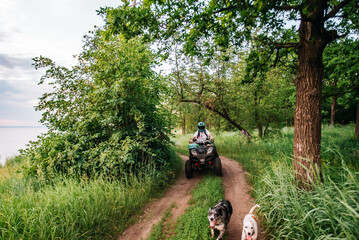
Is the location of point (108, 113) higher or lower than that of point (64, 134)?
higher

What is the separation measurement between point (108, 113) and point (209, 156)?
11.8ft

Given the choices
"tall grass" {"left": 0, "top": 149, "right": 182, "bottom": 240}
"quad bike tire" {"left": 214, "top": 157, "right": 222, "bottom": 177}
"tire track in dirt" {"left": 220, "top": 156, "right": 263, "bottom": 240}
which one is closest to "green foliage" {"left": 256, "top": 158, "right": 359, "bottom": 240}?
"tire track in dirt" {"left": 220, "top": 156, "right": 263, "bottom": 240}

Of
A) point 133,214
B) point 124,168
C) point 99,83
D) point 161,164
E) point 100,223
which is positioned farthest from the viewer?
point 161,164

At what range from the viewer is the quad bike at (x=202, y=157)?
5.57 meters

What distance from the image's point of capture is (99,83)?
17.8 ft

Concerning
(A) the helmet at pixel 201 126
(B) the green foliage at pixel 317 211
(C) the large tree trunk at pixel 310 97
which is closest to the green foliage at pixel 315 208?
(B) the green foliage at pixel 317 211

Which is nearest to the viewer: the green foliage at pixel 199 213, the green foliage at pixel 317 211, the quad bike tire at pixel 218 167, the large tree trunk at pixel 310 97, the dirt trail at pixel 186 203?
the green foliage at pixel 317 211

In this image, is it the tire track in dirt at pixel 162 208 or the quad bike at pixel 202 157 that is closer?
the tire track in dirt at pixel 162 208

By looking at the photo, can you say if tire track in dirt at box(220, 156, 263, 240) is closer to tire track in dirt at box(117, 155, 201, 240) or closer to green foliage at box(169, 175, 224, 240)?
green foliage at box(169, 175, 224, 240)

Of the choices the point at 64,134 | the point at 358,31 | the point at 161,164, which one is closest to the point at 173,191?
the point at 161,164

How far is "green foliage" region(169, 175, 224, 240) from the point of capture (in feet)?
10.3

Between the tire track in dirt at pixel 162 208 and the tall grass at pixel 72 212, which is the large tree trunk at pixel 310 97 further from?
the tall grass at pixel 72 212

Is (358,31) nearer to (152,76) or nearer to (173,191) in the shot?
(152,76)

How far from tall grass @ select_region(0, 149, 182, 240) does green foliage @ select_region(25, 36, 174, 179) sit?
2.29 feet
